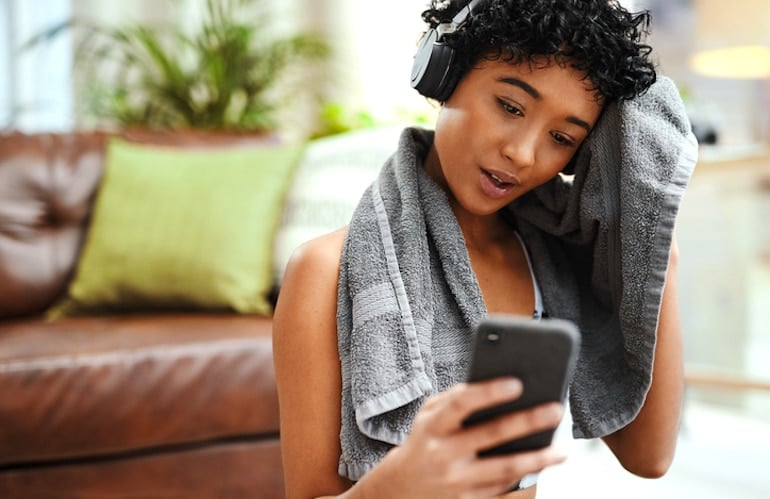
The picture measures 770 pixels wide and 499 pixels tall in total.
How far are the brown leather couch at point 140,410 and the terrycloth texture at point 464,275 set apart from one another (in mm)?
714

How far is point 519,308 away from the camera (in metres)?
1.03

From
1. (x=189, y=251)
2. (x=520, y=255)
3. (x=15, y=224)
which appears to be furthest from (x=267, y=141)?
(x=520, y=255)

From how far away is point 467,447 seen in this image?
0.60 meters

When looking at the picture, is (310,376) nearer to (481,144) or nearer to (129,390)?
(481,144)

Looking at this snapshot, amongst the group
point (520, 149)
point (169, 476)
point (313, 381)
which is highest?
point (520, 149)

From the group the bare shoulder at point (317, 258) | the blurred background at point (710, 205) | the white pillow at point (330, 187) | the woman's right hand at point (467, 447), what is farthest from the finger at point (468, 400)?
the blurred background at point (710, 205)

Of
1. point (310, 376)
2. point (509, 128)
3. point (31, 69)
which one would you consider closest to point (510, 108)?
point (509, 128)

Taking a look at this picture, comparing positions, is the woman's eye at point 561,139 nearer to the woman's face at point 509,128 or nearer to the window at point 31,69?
the woman's face at point 509,128

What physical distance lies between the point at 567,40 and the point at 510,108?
3.6 inches

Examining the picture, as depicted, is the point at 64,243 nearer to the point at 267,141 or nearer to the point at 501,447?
the point at 267,141

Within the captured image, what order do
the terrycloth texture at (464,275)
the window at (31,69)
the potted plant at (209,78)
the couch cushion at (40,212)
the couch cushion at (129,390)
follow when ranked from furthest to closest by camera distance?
1. the window at (31,69)
2. the potted plant at (209,78)
3. the couch cushion at (40,212)
4. the couch cushion at (129,390)
5. the terrycloth texture at (464,275)

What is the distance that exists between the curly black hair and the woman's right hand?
407mm

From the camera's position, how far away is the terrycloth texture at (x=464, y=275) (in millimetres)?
818

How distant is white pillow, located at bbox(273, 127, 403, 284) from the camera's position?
5.96 ft
